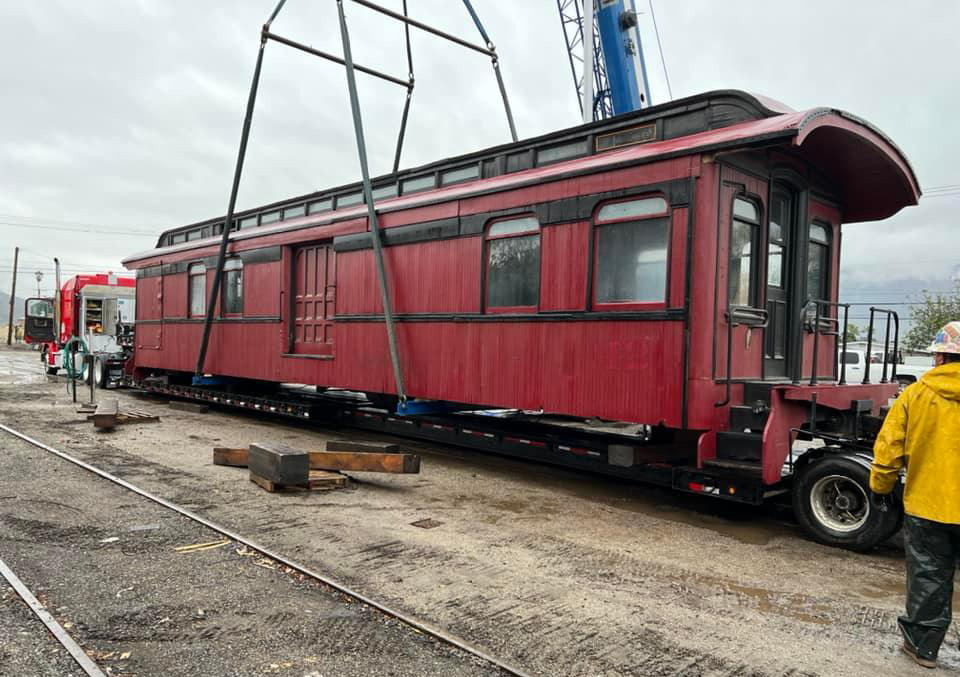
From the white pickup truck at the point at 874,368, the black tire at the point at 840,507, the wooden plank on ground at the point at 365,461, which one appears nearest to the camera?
the black tire at the point at 840,507

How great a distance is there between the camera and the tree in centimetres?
3117

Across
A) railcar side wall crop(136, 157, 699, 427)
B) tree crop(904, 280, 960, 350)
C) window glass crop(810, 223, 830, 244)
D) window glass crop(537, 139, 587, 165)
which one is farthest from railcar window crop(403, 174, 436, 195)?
tree crop(904, 280, 960, 350)

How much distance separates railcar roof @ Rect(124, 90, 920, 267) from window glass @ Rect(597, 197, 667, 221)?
359mm

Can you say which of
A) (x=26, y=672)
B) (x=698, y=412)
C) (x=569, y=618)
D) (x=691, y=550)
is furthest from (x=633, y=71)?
(x=26, y=672)

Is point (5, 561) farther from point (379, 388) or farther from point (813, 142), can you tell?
point (813, 142)

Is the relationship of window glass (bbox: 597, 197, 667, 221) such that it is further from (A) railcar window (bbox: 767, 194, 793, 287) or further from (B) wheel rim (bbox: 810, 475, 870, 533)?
(B) wheel rim (bbox: 810, 475, 870, 533)

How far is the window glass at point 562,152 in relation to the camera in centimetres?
733

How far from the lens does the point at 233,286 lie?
12.2 m

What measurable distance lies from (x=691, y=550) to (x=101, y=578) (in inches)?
157

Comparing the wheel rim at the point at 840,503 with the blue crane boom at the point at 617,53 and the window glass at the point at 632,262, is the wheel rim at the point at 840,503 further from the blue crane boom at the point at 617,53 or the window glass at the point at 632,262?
the blue crane boom at the point at 617,53

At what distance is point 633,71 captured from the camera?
49.9ft

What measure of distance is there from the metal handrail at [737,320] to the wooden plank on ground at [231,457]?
198 inches

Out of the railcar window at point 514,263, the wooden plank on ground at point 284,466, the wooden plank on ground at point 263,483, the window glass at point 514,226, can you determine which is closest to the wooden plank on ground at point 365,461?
the wooden plank on ground at point 284,466

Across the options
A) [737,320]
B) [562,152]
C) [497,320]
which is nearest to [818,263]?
[737,320]
